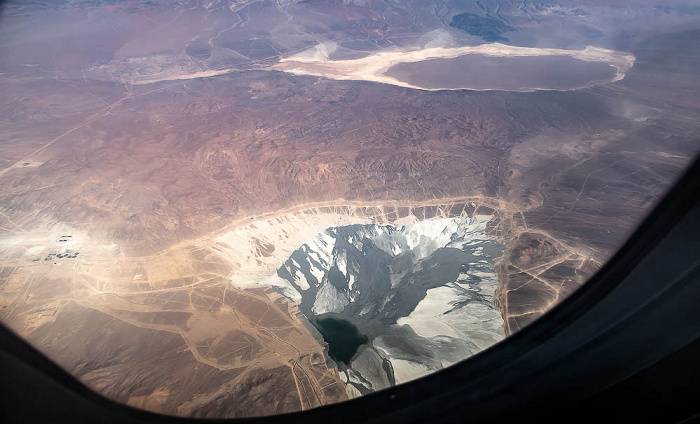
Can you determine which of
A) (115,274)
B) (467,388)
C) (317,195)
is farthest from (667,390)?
(317,195)

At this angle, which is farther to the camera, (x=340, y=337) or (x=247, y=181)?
(x=247, y=181)

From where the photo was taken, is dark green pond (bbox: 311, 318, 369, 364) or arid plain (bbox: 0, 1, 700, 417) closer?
arid plain (bbox: 0, 1, 700, 417)

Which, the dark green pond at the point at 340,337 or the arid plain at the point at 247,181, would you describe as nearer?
the arid plain at the point at 247,181

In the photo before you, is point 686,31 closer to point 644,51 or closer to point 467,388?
point 644,51
